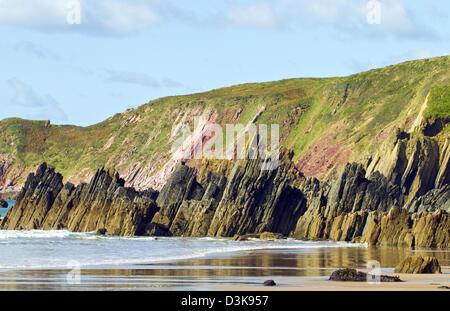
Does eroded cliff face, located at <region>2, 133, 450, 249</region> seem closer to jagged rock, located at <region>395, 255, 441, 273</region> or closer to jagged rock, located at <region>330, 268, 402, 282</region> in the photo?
jagged rock, located at <region>395, 255, 441, 273</region>

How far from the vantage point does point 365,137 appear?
137m

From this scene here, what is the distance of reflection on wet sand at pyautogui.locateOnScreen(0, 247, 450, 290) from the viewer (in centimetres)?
2814

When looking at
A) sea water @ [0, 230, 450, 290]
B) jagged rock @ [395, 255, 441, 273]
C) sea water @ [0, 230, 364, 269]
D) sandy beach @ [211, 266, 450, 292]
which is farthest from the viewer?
sea water @ [0, 230, 364, 269]

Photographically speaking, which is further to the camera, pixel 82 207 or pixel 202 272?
pixel 82 207

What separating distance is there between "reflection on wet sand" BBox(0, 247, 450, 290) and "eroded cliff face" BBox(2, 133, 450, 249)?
1559cm

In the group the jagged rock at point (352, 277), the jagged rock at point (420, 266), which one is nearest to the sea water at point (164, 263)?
the jagged rock at point (352, 277)

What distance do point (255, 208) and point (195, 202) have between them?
19.1ft

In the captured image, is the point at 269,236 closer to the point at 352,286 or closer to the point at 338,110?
the point at 352,286

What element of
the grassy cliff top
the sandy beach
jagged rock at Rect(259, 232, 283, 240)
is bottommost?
the sandy beach

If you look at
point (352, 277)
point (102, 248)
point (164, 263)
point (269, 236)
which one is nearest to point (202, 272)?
point (164, 263)

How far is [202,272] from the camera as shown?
33531 mm

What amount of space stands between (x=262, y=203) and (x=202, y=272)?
127 ft

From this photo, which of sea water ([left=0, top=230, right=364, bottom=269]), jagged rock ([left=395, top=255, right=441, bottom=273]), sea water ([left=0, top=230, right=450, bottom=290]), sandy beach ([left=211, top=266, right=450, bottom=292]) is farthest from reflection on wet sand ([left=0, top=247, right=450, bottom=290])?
sea water ([left=0, top=230, right=364, bottom=269])
